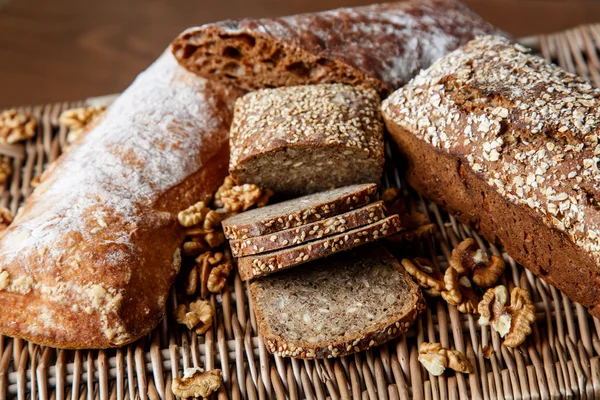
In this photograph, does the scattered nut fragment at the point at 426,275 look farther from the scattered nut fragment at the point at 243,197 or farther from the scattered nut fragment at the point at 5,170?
the scattered nut fragment at the point at 5,170

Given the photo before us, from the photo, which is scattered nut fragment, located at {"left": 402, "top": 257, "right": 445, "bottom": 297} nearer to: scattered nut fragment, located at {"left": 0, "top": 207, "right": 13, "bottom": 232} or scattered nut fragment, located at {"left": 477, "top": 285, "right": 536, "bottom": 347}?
scattered nut fragment, located at {"left": 477, "top": 285, "right": 536, "bottom": 347}

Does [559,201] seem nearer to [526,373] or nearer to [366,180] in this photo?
[526,373]

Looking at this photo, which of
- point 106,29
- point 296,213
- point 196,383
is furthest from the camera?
point 106,29

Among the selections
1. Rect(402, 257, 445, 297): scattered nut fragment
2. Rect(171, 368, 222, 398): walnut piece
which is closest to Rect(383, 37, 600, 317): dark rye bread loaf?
Rect(402, 257, 445, 297): scattered nut fragment

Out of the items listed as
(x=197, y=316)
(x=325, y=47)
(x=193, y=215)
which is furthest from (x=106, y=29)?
(x=197, y=316)

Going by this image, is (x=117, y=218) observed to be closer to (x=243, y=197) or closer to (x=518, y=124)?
(x=243, y=197)

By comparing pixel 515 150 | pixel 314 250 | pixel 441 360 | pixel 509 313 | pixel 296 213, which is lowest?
pixel 441 360

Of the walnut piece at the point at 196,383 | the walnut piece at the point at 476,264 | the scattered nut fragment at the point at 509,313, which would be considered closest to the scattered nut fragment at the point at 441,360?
the scattered nut fragment at the point at 509,313
